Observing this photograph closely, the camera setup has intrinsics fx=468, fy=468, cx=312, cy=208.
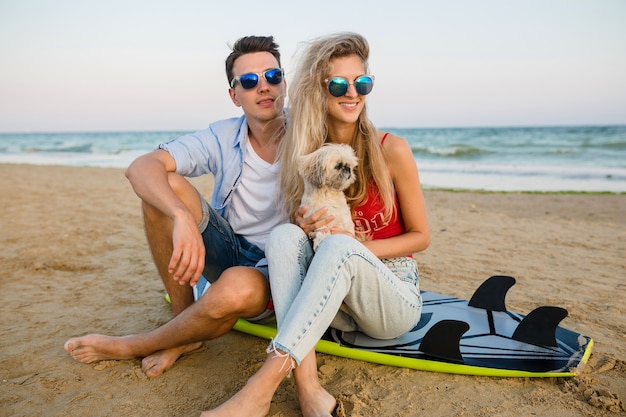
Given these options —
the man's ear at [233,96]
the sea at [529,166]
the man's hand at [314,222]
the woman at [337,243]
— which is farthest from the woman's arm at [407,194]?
the sea at [529,166]

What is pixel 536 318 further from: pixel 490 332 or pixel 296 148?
pixel 296 148

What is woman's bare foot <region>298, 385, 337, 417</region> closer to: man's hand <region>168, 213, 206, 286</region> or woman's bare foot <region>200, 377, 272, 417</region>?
woman's bare foot <region>200, 377, 272, 417</region>

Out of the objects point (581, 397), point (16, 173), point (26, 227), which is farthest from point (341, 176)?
point (16, 173)

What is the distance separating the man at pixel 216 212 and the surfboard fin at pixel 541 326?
1.60 m

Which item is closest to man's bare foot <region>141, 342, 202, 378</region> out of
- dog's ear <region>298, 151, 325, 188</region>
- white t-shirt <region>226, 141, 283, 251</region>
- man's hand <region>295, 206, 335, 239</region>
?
white t-shirt <region>226, 141, 283, 251</region>

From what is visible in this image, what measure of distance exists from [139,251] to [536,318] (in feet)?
14.6

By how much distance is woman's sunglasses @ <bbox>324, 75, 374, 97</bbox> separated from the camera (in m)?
2.84

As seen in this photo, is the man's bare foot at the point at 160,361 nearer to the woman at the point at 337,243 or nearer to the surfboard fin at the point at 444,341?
the woman at the point at 337,243

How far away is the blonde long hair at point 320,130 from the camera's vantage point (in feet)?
9.46

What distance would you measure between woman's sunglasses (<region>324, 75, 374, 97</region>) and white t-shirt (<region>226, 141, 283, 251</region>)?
645 millimetres

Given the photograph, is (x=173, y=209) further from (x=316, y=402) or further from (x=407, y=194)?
(x=407, y=194)

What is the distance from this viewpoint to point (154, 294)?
4.29m

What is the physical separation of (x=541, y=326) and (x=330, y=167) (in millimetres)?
1611

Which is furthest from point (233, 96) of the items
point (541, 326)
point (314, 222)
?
point (541, 326)
